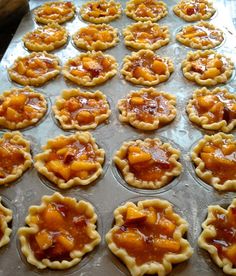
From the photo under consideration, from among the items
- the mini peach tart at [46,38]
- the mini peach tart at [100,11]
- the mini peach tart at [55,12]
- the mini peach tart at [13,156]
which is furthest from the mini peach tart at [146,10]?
the mini peach tart at [13,156]

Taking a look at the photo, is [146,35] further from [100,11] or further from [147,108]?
[147,108]

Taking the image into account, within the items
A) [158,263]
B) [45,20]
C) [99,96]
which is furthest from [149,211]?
[45,20]

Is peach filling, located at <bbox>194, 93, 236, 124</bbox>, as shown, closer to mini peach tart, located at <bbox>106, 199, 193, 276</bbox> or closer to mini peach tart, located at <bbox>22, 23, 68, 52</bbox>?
mini peach tart, located at <bbox>106, 199, 193, 276</bbox>

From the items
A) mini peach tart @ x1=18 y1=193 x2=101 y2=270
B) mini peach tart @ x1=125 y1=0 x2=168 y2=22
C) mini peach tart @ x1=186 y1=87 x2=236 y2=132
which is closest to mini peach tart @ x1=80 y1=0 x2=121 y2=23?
mini peach tart @ x1=125 y1=0 x2=168 y2=22

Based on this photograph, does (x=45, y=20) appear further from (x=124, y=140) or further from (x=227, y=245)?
(x=227, y=245)

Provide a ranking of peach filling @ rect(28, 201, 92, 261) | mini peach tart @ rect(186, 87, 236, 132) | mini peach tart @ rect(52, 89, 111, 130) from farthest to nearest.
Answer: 1. mini peach tart @ rect(52, 89, 111, 130)
2. mini peach tart @ rect(186, 87, 236, 132)
3. peach filling @ rect(28, 201, 92, 261)
